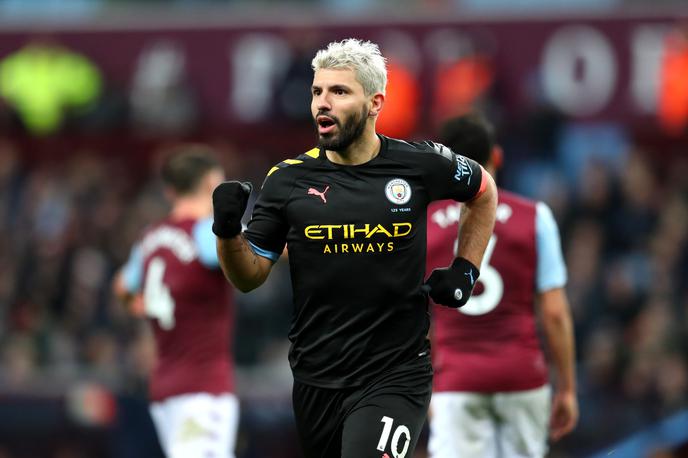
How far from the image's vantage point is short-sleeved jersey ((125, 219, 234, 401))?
7.96 m

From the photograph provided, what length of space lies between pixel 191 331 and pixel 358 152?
2394mm

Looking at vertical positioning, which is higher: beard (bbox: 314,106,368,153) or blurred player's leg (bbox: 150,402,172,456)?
beard (bbox: 314,106,368,153)

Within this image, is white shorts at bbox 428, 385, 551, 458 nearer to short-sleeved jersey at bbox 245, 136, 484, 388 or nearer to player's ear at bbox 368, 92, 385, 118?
short-sleeved jersey at bbox 245, 136, 484, 388

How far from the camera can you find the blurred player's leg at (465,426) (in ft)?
23.9

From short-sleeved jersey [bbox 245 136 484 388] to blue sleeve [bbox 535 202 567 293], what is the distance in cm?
143

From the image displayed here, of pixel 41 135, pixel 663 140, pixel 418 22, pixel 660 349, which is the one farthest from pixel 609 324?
pixel 41 135

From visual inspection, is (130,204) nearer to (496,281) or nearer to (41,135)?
(41,135)

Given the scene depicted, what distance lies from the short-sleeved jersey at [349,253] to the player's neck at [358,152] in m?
0.03

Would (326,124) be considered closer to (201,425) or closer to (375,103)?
(375,103)

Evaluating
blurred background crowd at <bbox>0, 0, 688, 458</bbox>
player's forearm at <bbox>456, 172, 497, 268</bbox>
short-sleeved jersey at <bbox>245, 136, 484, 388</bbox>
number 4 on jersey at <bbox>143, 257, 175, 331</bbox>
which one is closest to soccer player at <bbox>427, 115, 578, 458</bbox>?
player's forearm at <bbox>456, 172, 497, 268</bbox>

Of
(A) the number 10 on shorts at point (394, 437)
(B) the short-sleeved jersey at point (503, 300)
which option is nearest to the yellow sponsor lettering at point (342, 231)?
(A) the number 10 on shorts at point (394, 437)

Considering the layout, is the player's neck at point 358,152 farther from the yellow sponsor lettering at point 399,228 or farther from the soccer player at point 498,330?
the soccer player at point 498,330

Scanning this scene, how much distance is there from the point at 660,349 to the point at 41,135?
353 inches

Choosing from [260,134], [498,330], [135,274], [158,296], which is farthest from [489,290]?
[260,134]
